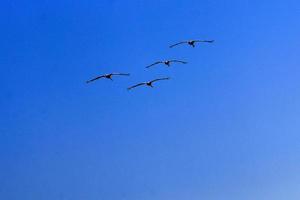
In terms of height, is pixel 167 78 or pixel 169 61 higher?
pixel 169 61

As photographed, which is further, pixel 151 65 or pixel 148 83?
pixel 148 83

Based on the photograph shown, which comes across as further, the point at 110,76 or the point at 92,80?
the point at 110,76

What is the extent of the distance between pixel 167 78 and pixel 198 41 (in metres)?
9.73

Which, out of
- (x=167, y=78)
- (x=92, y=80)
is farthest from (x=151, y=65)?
(x=92, y=80)

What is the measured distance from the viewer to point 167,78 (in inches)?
3556

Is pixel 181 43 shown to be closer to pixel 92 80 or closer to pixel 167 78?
pixel 167 78

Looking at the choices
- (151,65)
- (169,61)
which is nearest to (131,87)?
(151,65)

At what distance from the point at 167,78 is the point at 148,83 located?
7796 mm

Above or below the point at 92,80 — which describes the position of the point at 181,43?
above

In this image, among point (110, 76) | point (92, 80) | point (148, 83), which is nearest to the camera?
point (92, 80)

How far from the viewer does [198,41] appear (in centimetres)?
9450

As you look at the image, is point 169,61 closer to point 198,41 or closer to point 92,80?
point 198,41

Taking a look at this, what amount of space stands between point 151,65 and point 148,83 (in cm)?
1012

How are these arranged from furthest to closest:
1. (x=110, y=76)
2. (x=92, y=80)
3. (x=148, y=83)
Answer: (x=148, y=83) → (x=110, y=76) → (x=92, y=80)
